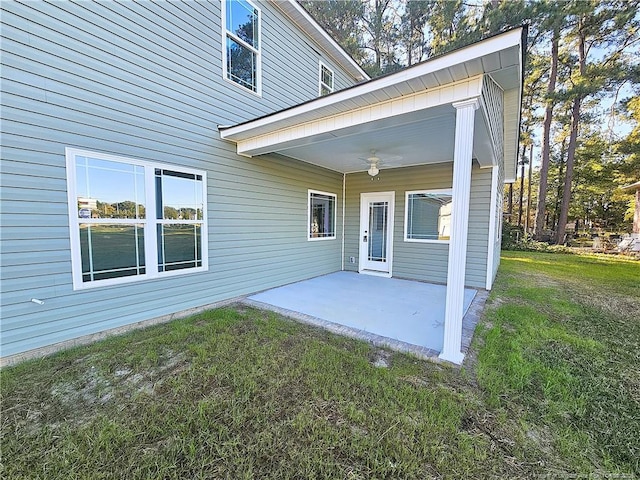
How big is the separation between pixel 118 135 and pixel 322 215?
454 centimetres

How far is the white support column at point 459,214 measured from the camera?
266 cm

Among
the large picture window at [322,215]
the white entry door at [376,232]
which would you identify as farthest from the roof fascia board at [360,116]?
the white entry door at [376,232]

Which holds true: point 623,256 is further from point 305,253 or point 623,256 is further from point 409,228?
point 305,253

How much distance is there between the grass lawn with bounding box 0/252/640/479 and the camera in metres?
1.61

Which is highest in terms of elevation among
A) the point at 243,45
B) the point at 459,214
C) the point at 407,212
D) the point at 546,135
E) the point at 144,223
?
the point at 546,135

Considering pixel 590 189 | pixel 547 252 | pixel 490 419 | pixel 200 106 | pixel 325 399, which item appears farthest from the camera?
pixel 590 189

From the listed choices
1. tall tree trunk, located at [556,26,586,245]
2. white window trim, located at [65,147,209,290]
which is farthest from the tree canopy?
white window trim, located at [65,147,209,290]

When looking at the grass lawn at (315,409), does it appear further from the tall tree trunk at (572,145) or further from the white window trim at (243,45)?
the tall tree trunk at (572,145)

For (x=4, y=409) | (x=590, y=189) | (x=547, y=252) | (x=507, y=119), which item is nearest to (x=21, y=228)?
(x=4, y=409)

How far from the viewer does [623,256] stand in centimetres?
1189

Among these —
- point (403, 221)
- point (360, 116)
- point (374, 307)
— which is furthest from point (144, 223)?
point (403, 221)

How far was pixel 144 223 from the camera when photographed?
143 inches

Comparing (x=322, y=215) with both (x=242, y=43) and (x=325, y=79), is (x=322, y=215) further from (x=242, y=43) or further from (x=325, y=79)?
(x=242, y=43)

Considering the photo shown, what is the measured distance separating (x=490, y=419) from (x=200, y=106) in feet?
16.7
